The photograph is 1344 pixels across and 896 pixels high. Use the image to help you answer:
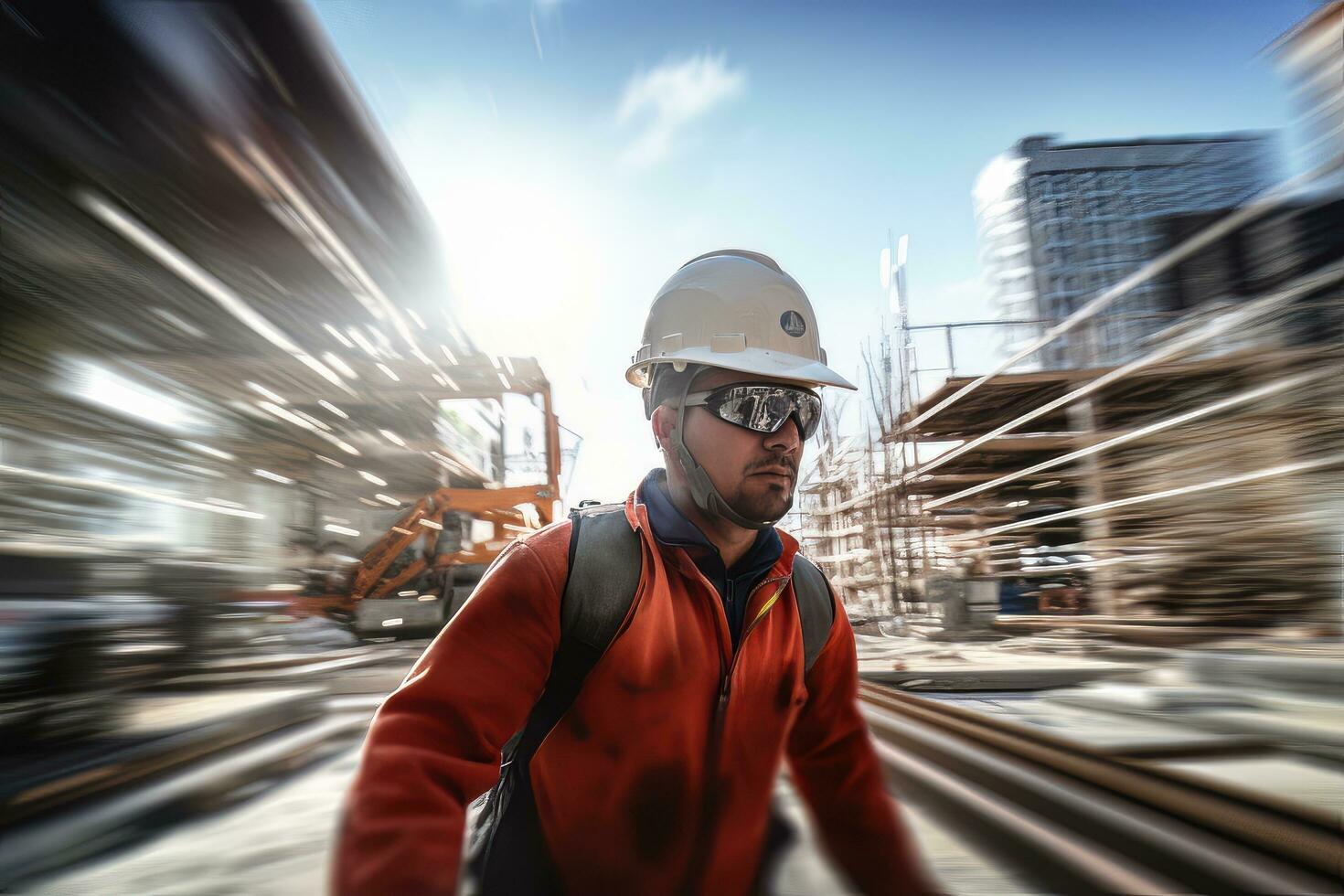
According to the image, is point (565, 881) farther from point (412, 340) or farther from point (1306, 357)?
point (412, 340)

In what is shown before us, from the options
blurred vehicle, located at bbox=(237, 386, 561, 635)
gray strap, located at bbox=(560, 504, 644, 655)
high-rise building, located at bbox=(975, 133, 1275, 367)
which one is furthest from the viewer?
blurred vehicle, located at bbox=(237, 386, 561, 635)

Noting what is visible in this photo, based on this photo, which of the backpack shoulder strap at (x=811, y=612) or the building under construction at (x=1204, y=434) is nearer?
the backpack shoulder strap at (x=811, y=612)

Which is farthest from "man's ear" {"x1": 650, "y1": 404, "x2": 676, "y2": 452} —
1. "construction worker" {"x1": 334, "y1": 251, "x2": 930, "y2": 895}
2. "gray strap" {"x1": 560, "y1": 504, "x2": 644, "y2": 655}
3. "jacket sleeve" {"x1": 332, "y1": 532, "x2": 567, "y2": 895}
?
"jacket sleeve" {"x1": 332, "y1": 532, "x2": 567, "y2": 895}

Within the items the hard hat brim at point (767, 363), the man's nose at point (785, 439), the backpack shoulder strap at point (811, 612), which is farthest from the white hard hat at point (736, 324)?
the backpack shoulder strap at point (811, 612)

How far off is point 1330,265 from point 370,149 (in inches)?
182

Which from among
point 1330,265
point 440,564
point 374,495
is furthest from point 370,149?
point 440,564

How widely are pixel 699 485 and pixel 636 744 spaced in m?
0.55

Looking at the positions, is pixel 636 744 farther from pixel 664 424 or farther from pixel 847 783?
pixel 664 424

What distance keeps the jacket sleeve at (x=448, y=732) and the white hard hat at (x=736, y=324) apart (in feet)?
2.09

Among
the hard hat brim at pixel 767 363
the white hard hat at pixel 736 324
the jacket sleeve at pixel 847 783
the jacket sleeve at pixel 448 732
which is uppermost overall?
the white hard hat at pixel 736 324

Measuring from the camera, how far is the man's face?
1.64 m

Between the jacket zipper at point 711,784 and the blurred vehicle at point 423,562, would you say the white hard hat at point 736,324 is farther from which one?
the blurred vehicle at point 423,562

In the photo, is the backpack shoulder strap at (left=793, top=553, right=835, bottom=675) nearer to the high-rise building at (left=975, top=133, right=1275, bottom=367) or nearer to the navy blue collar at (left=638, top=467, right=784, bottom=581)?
the navy blue collar at (left=638, top=467, right=784, bottom=581)

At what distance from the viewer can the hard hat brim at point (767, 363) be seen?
66.8 inches
